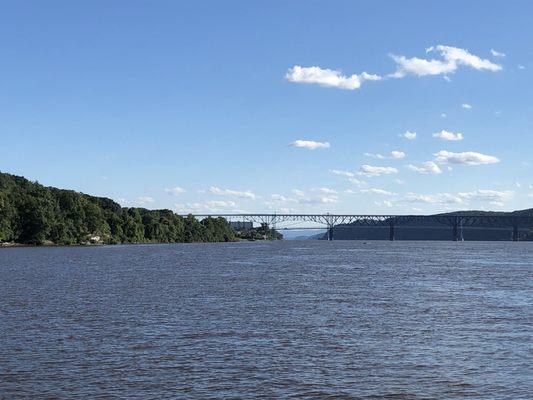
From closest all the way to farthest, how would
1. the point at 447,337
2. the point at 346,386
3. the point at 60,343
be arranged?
the point at 346,386
the point at 60,343
the point at 447,337

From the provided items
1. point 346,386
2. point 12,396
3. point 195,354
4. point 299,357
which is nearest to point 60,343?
point 195,354

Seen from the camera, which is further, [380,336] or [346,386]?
[380,336]

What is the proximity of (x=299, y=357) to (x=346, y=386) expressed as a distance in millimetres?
5368

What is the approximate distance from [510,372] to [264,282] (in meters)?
49.0

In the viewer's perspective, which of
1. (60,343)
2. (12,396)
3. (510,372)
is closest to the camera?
(12,396)

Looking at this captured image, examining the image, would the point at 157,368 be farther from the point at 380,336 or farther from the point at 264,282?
the point at 264,282

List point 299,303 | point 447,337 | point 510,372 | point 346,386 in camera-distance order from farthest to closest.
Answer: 1. point 299,303
2. point 447,337
3. point 510,372
4. point 346,386

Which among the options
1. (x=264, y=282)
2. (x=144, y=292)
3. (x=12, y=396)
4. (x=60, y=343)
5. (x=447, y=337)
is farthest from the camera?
(x=264, y=282)

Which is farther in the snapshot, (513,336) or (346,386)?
(513,336)

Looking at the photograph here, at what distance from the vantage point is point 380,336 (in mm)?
37094

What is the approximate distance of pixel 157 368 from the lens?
93.8 feet

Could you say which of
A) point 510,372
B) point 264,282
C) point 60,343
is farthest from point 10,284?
point 510,372

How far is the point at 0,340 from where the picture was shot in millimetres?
34656

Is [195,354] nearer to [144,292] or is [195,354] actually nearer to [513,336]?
[513,336]
